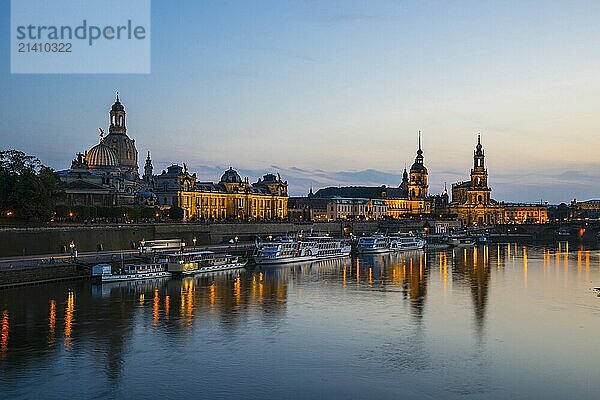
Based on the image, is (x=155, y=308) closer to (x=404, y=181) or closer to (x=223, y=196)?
(x=223, y=196)

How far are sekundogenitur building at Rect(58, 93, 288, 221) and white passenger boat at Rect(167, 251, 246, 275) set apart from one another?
2908 cm

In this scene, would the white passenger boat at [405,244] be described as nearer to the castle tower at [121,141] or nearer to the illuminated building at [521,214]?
the castle tower at [121,141]

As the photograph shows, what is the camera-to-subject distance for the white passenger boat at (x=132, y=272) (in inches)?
1654

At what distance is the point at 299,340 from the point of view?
89.7 ft

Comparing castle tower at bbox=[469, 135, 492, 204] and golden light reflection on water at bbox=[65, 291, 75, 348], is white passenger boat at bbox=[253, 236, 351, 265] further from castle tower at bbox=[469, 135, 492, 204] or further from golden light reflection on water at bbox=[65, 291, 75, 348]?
castle tower at bbox=[469, 135, 492, 204]

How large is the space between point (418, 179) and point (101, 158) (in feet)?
294

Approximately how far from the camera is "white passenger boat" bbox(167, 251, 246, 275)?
47266 mm

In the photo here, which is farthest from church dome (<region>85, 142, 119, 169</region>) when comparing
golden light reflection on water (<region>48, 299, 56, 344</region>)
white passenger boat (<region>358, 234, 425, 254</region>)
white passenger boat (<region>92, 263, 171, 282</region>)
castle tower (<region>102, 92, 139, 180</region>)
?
golden light reflection on water (<region>48, 299, 56, 344</region>)

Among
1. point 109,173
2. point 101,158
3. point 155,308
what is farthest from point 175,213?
point 155,308

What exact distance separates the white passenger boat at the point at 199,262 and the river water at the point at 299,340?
1.84 meters

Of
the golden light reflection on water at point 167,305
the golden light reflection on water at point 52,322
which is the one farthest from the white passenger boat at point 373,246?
the golden light reflection on water at point 52,322

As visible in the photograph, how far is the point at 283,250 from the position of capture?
60312mm

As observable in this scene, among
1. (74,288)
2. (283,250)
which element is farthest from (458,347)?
(283,250)

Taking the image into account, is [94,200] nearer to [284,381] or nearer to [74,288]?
[74,288]
